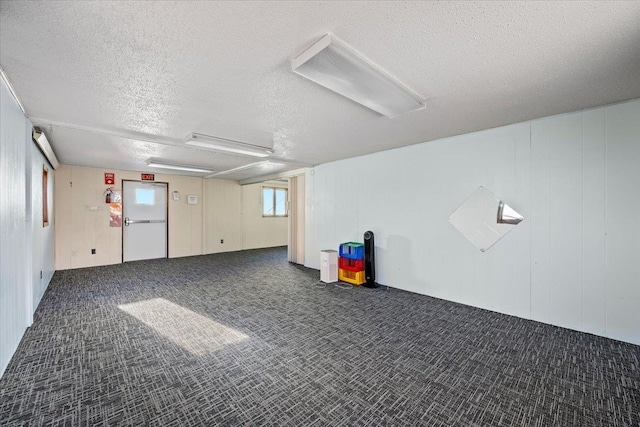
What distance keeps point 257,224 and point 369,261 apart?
18.2 feet

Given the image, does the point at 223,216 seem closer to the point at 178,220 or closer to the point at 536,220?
the point at 178,220

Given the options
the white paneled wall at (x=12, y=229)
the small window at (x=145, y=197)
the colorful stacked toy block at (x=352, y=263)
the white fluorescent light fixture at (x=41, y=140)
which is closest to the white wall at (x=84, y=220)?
the small window at (x=145, y=197)

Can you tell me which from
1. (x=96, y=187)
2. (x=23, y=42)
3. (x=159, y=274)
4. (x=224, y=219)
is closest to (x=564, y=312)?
(x=23, y=42)

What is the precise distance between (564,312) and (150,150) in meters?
6.11

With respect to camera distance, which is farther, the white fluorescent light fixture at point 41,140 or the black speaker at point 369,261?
the black speaker at point 369,261

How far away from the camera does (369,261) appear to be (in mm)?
4531

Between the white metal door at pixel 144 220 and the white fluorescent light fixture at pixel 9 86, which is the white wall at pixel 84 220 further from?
the white fluorescent light fixture at pixel 9 86

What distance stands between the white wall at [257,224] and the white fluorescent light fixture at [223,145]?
4.65 meters

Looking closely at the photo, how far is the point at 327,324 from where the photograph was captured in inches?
119

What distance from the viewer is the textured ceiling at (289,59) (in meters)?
1.41

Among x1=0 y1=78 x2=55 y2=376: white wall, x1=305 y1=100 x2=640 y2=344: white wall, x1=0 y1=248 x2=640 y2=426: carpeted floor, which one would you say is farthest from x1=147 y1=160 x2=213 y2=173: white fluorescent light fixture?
x1=305 y1=100 x2=640 y2=344: white wall

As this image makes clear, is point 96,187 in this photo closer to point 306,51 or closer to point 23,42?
point 23,42

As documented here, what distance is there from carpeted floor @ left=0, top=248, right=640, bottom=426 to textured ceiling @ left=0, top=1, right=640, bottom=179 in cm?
230

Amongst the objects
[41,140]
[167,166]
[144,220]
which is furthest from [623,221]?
[144,220]
